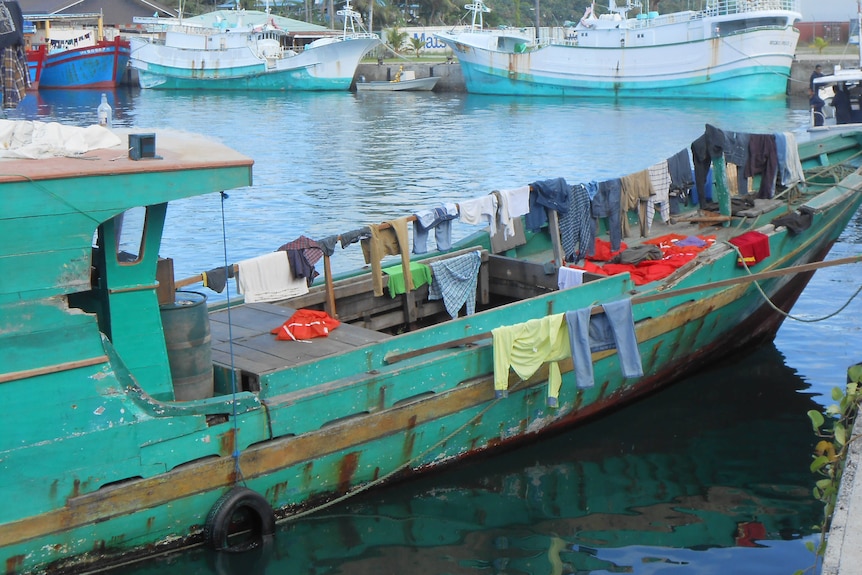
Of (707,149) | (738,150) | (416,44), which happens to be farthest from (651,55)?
(707,149)

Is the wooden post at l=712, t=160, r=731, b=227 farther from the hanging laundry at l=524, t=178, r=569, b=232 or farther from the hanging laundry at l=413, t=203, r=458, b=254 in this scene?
the hanging laundry at l=413, t=203, r=458, b=254

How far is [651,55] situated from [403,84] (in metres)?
13.9

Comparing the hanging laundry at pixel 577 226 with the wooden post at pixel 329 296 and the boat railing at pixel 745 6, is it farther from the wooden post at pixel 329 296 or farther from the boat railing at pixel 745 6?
the boat railing at pixel 745 6

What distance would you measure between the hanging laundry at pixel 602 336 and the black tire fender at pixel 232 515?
2.79 meters

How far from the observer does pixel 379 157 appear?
2897 cm

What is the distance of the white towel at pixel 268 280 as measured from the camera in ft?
28.5

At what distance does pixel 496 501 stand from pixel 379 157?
21.2 metres

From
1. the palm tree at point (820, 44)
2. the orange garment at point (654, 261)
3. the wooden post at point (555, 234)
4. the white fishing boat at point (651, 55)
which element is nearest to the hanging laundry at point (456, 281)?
the wooden post at point (555, 234)

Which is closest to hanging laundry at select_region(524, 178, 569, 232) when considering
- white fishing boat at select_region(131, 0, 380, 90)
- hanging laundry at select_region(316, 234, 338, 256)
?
hanging laundry at select_region(316, 234, 338, 256)

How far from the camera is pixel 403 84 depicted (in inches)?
2211

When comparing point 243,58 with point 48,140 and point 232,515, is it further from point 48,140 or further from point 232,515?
point 232,515

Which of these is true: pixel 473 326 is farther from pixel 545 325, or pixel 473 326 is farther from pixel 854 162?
pixel 854 162

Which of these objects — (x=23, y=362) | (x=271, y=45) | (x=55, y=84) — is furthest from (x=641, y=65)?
(x=23, y=362)

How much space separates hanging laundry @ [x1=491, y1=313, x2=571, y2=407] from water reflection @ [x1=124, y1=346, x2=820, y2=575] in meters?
1.02
